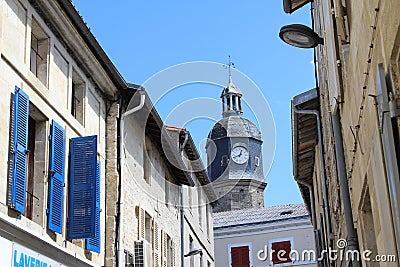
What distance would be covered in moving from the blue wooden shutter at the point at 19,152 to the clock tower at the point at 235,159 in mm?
42665

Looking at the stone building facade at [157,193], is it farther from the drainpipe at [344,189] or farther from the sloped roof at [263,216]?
the sloped roof at [263,216]

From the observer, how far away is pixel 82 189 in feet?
38.8

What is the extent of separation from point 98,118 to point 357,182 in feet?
22.7

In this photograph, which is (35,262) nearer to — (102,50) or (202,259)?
(102,50)

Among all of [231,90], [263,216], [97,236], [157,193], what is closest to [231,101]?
[231,90]

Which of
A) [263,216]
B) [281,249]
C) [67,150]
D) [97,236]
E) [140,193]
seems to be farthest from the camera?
[263,216]

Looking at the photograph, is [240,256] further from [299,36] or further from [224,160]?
[299,36]

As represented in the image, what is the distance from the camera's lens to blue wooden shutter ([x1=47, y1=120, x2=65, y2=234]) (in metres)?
10.7

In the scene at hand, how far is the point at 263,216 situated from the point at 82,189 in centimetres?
2662

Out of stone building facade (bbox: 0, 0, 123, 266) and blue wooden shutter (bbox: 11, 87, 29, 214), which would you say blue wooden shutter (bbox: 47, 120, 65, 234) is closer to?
stone building facade (bbox: 0, 0, 123, 266)

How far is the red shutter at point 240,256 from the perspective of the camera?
3497 cm

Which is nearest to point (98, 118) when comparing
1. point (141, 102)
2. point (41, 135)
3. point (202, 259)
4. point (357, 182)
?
point (141, 102)

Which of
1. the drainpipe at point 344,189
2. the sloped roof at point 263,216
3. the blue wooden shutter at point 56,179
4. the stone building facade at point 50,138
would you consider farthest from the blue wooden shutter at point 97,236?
the sloped roof at point 263,216

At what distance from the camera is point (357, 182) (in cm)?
809
